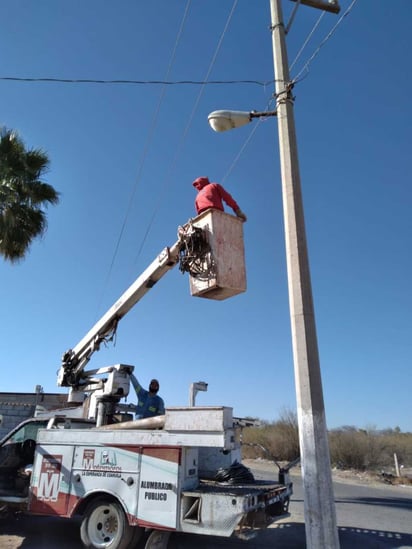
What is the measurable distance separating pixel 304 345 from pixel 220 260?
2.00 m

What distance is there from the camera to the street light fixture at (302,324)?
4344 mm

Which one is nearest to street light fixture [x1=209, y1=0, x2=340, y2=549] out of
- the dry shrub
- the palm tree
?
the palm tree

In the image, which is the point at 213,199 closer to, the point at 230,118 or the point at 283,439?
the point at 230,118

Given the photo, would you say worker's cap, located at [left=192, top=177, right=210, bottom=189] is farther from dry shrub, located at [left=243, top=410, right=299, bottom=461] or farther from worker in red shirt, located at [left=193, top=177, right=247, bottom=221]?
dry shrub, located at [left=243, top=410, right=299, bottom=461]

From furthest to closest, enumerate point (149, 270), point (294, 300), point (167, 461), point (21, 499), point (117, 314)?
point (117, 314) < point (149, 270) < point (21, 499) < point (167, 461) < point (294, 300)

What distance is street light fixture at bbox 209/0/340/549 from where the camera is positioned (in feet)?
14.3

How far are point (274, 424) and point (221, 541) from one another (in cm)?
1816

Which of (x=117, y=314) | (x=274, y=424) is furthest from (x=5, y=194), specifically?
(x=274, y=424)

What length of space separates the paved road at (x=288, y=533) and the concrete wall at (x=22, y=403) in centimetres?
849

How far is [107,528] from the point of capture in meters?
6.23

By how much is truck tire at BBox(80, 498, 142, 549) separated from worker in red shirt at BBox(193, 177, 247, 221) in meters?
4.46

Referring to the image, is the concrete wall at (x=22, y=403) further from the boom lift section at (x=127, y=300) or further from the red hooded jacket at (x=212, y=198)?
the red hooded jacket at (x=212, y=198)

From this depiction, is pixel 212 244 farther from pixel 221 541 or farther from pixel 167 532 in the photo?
pixel 221 541

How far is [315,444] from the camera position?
178 inches
